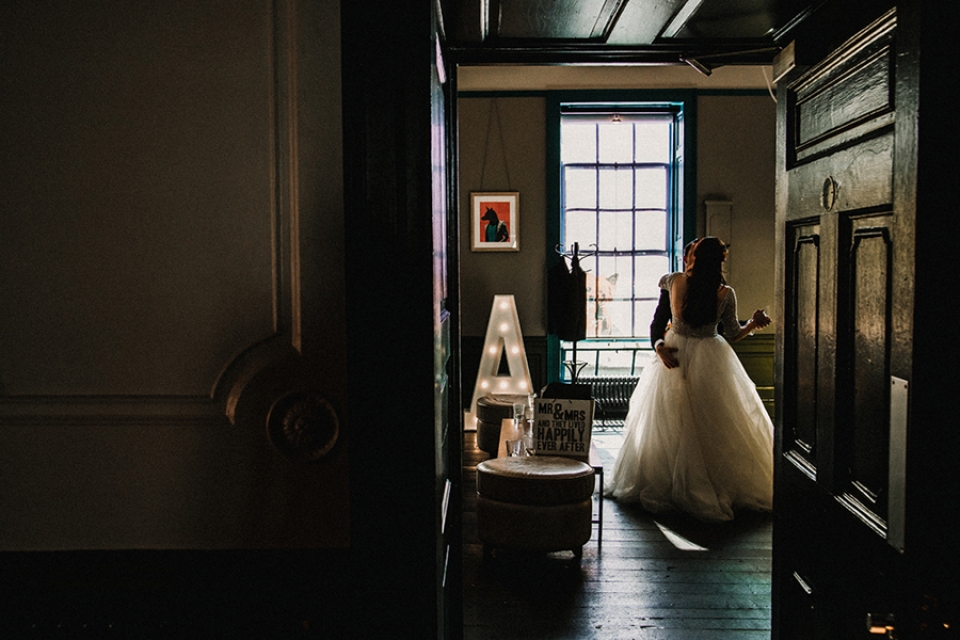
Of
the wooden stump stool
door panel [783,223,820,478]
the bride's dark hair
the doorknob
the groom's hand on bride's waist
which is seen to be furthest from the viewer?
the groom's hand on bride's waist

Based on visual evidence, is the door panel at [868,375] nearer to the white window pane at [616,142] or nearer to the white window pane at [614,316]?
the white window pane at [614,316]

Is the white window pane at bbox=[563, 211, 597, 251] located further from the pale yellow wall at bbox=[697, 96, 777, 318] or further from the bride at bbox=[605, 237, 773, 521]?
the bride at bbox=[605, 237, 773, 521]

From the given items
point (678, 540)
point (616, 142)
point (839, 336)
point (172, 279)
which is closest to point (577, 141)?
point (616, 142)

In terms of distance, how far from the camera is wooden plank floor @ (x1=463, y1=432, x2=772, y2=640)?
3041mm

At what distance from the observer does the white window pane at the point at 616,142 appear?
7.38 m

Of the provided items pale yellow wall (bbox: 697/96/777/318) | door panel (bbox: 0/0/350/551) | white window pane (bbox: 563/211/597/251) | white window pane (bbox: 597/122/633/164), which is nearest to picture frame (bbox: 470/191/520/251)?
white window pane (bbox: 563/211/597/251)

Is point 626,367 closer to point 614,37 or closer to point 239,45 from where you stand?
point 614,37

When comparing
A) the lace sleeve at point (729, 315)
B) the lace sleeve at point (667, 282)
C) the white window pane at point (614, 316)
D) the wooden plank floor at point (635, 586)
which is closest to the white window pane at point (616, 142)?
the white window pane at point (614, 316)

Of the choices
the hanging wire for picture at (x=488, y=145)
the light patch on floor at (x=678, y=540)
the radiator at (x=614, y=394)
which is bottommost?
the light patch on floor at (x=678, y=540)

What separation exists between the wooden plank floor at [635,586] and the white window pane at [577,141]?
413 centimetres

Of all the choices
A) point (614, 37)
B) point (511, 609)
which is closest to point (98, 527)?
point (614, 37)

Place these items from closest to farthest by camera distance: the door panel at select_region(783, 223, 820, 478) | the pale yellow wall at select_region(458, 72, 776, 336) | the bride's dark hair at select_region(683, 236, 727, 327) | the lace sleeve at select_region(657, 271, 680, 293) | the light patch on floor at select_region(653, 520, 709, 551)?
the door panel at select_region(783, 223, 820, 478)
the light patch on floor at select_region(653, 520, 709, 551)
the bride's dark hair at select_region(683, 236, 727, 327)
the lace sleeve at select_region(657, 271, 680, 293)
the pale yellow wall at select_region(458, 72, 776, 336)

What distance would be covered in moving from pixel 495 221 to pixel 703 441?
3398mm

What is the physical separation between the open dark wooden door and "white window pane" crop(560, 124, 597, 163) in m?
5.47
